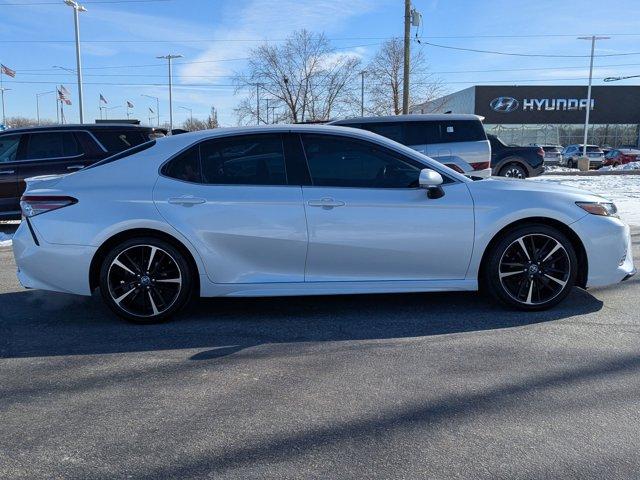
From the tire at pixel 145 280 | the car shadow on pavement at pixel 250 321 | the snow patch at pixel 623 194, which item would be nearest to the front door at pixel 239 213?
the tire at pixel 145 280

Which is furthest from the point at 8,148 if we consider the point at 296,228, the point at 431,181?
the point at 431,181

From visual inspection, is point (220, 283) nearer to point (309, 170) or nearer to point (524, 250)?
point (309, 170)

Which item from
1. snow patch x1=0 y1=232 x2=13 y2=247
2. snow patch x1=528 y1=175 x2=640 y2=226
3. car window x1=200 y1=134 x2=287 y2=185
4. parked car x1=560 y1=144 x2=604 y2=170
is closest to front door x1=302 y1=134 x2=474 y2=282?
car window x1=200 y1=134 x2=287 y2=185

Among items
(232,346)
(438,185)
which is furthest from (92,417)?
(438,185)

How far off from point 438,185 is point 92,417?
2.98 meters

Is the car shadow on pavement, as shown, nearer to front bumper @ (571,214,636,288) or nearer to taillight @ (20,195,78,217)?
front bumper @ (571,214,636,288)

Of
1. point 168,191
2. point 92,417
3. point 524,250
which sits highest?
point 168,191

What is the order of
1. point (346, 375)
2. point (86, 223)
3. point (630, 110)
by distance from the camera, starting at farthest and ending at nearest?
point (630, 110) < point (86, 223) < point (346, 375)

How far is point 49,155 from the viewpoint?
9.42 metres

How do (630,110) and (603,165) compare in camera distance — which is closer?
(603,165)

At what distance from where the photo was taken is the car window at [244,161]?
187 inches

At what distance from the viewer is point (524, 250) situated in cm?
477

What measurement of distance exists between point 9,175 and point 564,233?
27.4ft

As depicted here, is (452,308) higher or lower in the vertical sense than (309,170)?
lower
